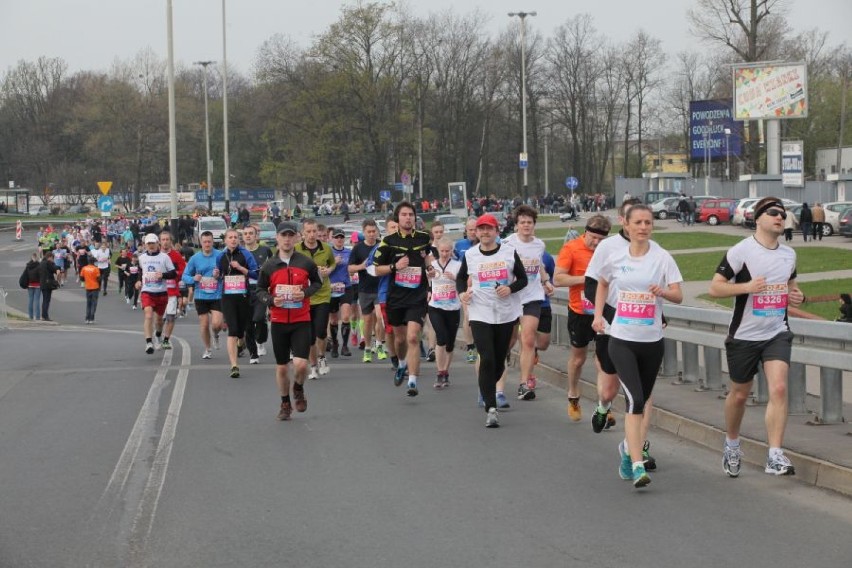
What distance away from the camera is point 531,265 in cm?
1218

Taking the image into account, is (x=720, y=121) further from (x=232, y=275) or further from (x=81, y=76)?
(x=232, y=275)

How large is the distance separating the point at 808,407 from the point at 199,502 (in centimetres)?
586

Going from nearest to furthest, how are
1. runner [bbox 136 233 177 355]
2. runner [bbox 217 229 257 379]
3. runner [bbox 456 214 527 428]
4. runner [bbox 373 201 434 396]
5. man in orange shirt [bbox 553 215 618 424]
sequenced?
1. runner [bbox 456 214 527 428]
2. man in orange shirt [bbox 553 215 618 424]
3. runner [bbox 373 201 434 396]
4. runner [bbox 217 229 257 379]
5. runner [bbox 136 233 177 355]

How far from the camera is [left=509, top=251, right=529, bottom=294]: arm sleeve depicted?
36.0 ft

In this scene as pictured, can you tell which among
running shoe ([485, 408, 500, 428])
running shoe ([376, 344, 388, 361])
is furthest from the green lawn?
running shoe ([485, 408, 500, 428])

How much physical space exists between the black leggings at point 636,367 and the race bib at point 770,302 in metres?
0.69

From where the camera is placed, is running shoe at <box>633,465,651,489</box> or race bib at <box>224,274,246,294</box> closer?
running shoe at <box>633,465,651,489</box>

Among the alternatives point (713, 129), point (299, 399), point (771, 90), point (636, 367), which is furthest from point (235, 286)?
point (713, 129)

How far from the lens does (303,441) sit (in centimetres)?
1033

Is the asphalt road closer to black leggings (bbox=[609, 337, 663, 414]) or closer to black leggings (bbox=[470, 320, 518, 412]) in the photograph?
black leggings (bbox=[470, 320, 518, 412])

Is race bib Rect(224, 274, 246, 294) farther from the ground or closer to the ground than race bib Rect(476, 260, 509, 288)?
closer to the ground

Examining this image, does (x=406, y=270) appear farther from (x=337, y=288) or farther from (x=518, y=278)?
(x=337, y=288)

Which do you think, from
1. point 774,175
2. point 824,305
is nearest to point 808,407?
point 824,305

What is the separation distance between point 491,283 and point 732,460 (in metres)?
3.18
